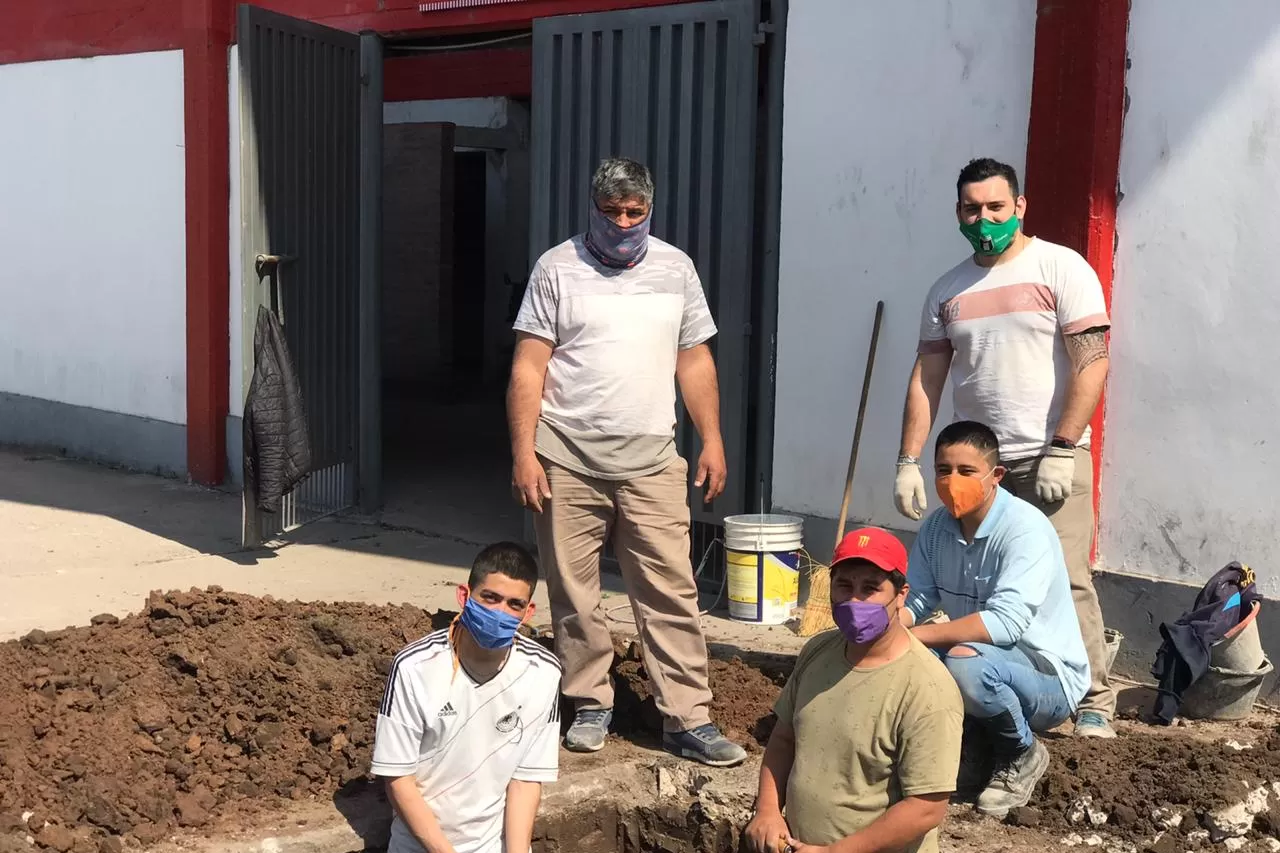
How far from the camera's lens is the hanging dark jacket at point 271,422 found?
7727 millimetres

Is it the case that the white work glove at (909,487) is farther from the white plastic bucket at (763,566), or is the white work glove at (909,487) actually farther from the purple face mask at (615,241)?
the white plastic bucket at (763,566)

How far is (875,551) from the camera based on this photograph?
346 cm

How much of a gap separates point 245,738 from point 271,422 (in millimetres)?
3353

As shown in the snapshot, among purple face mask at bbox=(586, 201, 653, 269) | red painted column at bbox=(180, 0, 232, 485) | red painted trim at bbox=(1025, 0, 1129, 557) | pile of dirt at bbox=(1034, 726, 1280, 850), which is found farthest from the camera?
red painted column at bbox=(180, 0, 232, 485)

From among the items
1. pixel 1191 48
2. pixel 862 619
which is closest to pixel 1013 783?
pixel 862 619

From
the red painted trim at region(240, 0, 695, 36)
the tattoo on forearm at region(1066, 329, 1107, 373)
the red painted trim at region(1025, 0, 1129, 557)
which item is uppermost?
the red painted trim at region(240, 0, 695, 36)

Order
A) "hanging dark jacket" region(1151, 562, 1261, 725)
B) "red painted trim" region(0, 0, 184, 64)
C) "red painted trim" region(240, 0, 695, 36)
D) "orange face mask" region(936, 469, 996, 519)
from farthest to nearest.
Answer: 1. "red painted trim" region(0, 0, 184, 64)
2. "red painted trim" region(240, 0, 695, 36)
3. "hanging dark jacket" region(1151, 562, 1261, 725)
4. "orange face mask" region(936, 469, 996, 519)

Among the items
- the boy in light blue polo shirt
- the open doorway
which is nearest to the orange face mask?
the boy in light blue polo shirt

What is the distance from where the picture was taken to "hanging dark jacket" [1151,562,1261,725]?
5.24 metres

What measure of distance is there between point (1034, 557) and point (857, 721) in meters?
1.00

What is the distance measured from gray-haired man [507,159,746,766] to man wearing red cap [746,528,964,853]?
3.99 feet

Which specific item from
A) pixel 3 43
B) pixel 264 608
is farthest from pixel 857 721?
pixel 3 43

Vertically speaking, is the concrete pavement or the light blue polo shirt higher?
the light blue polo shirt

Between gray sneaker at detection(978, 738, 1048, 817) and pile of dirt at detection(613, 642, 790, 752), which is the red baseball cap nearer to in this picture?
gray sneaker at detection(978, 738, 1048, 817)
